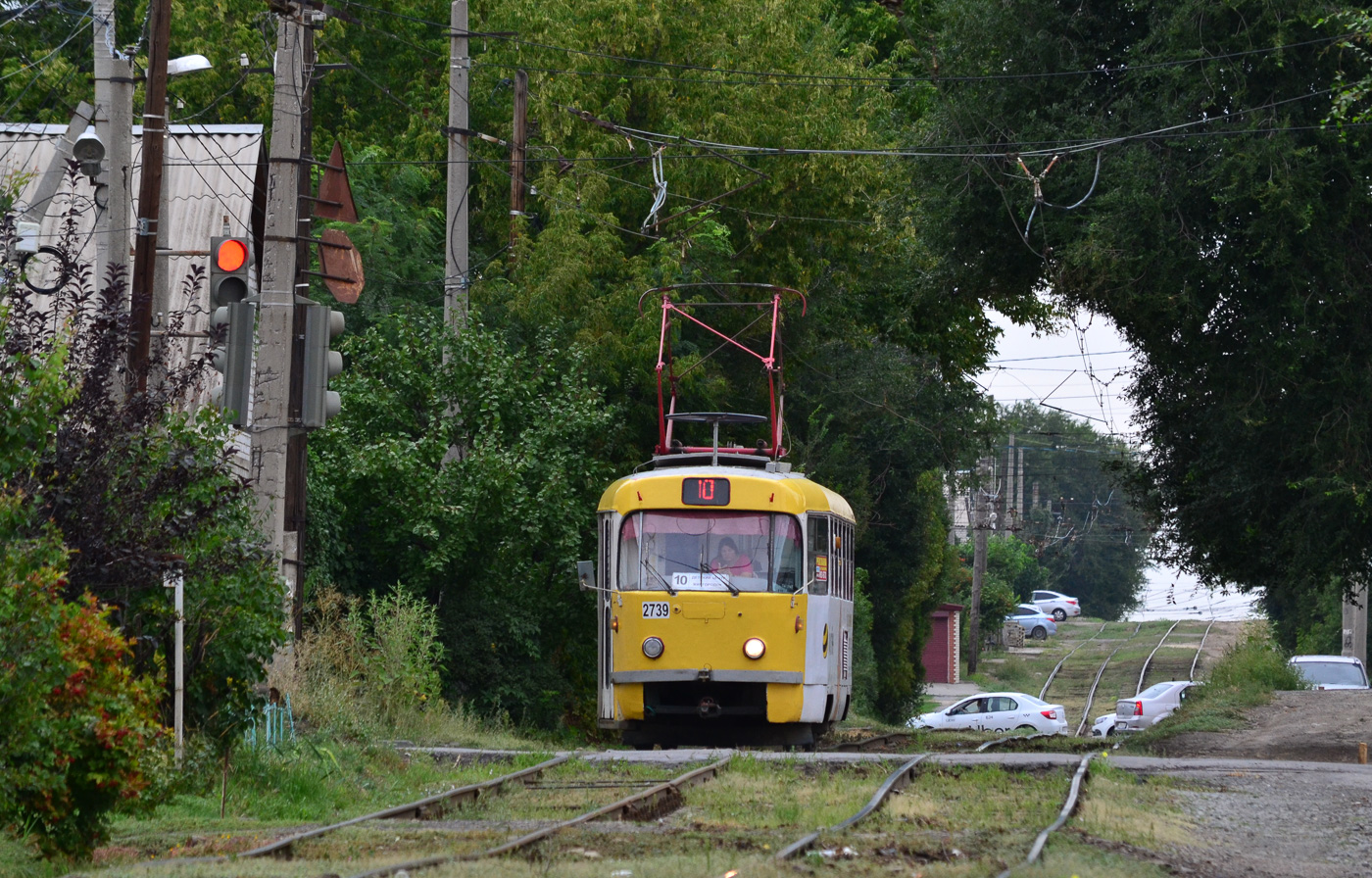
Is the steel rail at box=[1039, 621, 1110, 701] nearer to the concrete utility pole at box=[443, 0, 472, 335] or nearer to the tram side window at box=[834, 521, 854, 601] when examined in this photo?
the tram side window at box=[834, 521, 854, 601]

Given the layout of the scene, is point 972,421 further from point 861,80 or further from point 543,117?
point 543,117

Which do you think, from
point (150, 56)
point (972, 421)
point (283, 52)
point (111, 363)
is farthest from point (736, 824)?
point (972, 421)

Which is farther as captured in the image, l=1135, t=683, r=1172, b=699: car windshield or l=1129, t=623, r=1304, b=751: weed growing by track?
l=1135, t=683, r=1172, b=699: car windshield

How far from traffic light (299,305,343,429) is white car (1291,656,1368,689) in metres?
20.7

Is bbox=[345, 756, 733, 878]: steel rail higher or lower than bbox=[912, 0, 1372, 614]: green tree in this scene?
lower

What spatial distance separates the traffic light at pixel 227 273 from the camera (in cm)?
1383

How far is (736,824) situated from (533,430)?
1199 centimetres

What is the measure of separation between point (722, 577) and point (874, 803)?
239 inches

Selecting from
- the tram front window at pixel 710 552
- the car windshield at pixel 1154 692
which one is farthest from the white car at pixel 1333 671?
the tram front window at pixel 710 552

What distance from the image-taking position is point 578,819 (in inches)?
399

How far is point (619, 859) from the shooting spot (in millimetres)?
8852

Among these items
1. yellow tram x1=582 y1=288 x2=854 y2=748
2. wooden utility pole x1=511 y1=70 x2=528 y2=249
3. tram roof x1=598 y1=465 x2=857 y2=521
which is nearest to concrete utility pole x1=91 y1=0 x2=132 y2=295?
tram roof x1=598 y1=465 x2=857 y2=521

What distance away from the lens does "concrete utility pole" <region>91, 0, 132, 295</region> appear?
15344 mm

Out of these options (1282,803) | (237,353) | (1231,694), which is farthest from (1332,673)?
(237,353)
